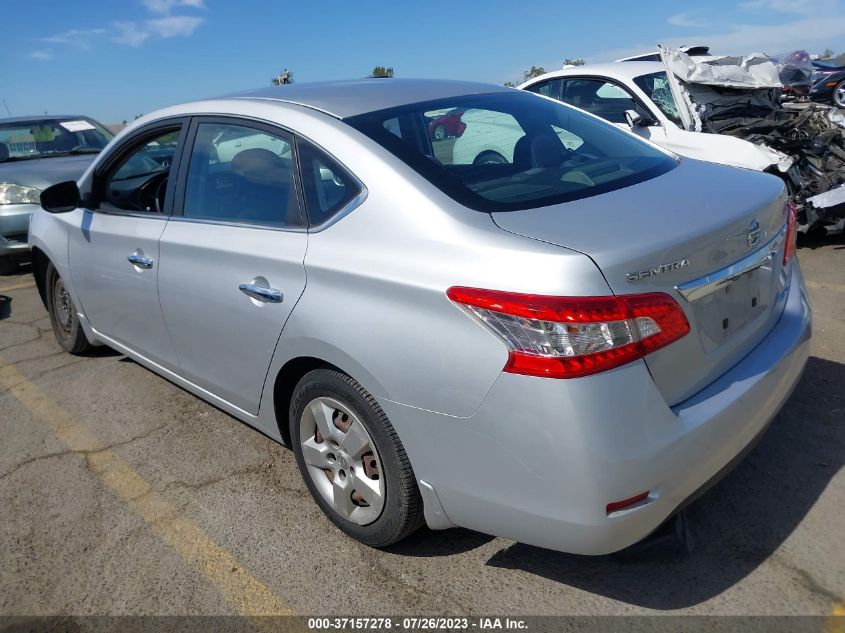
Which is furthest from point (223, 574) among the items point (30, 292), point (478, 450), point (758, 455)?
point (30, 292)

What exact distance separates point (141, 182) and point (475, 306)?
3.02 metres

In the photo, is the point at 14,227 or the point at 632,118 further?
the point at 14,227

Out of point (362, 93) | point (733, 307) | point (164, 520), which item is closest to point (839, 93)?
point (362, 93)

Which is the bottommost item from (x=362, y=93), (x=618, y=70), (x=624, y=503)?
(x=624, y=503)

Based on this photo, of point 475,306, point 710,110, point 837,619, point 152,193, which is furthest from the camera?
point 710,110

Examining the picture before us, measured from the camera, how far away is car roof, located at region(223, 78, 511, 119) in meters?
2.80

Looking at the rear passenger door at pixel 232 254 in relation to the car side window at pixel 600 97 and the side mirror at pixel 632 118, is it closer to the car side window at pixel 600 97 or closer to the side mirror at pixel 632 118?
the side mirror at pixel 632 118

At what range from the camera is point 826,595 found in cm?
225

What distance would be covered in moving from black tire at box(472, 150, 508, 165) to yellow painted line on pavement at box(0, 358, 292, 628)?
1.80 m

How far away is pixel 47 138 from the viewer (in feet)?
27.3

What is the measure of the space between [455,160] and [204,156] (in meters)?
1.26

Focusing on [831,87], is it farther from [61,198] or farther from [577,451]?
[577,451]

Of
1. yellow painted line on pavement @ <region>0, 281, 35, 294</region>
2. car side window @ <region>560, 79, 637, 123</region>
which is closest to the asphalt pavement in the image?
car side window @ <region>560, 79, 637, 123</region>

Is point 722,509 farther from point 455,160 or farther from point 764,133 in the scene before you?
point 764,133
